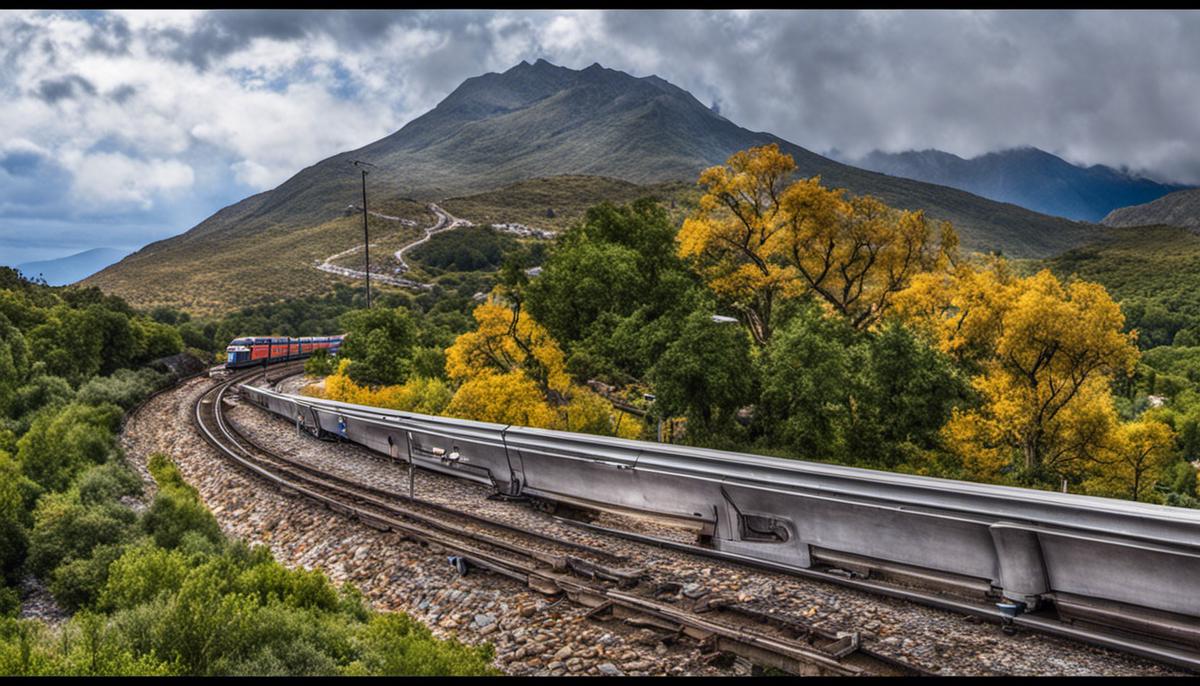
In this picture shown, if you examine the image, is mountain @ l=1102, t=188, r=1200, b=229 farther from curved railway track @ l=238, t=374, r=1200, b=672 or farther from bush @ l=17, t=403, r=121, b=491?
bush @ l=17, t=403, r=121, b=491

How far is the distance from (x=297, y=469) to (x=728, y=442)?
11.9 m

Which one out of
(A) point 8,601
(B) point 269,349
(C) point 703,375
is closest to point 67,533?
(A) point 8,601

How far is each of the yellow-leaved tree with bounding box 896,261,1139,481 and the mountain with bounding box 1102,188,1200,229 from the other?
196005 millimetres

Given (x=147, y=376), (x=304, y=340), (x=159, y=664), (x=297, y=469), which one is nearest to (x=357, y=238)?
(x=304, y=340)

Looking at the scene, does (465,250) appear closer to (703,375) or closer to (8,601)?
(703,375)

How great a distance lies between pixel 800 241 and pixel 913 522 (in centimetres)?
2021

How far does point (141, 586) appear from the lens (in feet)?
26.7

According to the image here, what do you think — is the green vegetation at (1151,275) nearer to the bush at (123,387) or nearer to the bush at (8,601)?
the bush at (123,387)

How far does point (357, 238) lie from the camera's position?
362ft

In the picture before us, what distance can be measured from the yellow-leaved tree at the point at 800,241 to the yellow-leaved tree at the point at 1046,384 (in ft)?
16.1

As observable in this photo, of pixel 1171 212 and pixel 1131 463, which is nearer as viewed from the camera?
pixel 1131 463

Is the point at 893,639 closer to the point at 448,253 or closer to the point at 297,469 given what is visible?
the point at 297,469

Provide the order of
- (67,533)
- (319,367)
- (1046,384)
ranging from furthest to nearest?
(319,367), (1046,384), (67,533)

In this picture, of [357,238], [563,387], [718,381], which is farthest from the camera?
[357,238]
